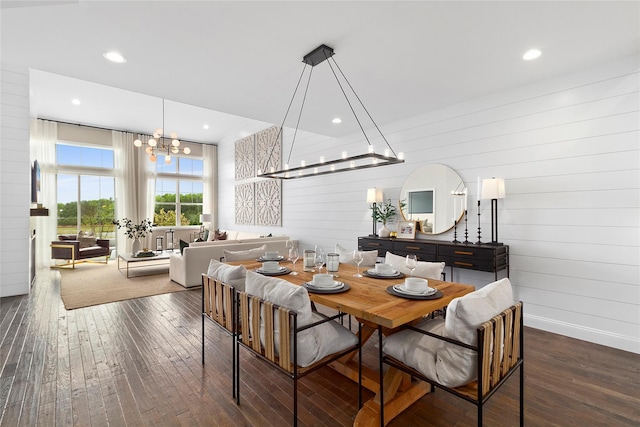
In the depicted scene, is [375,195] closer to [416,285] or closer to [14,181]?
[416,285]

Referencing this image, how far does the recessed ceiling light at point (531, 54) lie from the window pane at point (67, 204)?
9.72 m

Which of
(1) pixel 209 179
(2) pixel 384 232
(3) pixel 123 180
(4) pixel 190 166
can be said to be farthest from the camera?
(1) pixel 209 179

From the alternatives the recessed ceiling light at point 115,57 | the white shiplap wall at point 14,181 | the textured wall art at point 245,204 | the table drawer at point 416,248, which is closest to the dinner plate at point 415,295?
the table drawer at point 416,248

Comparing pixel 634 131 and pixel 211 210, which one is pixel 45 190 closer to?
pixel 211 210

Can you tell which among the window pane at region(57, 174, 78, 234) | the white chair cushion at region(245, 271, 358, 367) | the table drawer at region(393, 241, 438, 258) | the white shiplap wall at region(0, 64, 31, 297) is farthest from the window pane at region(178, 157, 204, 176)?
the white chair cushion at region(245, 271, 358, 367)

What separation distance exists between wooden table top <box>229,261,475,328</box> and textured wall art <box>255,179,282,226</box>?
482 centimetres

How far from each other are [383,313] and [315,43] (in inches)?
89.6

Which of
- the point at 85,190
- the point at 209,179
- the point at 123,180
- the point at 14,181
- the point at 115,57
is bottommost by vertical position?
the point at 14,181

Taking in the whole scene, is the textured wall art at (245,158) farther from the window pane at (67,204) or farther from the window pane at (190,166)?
the window pane at (67,204)

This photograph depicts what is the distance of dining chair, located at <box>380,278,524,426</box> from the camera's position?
1444 millimetres

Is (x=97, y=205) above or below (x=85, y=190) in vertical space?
below

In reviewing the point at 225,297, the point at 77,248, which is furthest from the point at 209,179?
the point at 225,297

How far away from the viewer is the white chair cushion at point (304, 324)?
1.76 m

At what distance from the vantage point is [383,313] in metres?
1.65
